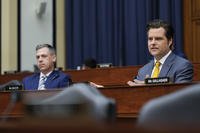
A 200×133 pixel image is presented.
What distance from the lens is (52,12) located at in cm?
794

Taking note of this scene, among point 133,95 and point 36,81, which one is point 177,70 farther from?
point 36,81

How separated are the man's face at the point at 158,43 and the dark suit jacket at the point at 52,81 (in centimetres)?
101

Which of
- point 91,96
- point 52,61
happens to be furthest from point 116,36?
point 91,96

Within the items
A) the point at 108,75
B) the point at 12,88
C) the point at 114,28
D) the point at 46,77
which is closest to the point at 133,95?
the point at 12,88

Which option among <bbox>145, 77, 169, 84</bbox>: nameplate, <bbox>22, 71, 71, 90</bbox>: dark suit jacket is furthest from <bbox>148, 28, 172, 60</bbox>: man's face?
<bbox>22, 71, 71, 90</bbox>: dark suit jacket

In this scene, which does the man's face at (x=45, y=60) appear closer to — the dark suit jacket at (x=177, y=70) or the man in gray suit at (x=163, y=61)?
the man in gray suit at (x=163, y=61)

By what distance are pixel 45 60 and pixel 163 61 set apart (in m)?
1.52

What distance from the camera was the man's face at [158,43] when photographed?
374 centimetres

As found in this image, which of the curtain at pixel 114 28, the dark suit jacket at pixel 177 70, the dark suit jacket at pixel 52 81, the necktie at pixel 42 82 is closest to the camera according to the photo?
the dark suit jacket at pixel 177 70

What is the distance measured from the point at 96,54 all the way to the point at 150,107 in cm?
612

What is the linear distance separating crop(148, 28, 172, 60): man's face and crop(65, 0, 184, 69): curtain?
2595mm

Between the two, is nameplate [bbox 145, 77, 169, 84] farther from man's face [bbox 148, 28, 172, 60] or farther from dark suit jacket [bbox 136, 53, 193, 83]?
man's face [bbox 148, 28, 172, 60]

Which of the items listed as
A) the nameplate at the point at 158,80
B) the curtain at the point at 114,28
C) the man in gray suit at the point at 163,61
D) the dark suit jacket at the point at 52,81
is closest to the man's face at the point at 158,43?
the man in gray suit at the point at 163,61

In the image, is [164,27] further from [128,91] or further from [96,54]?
[96,54]
